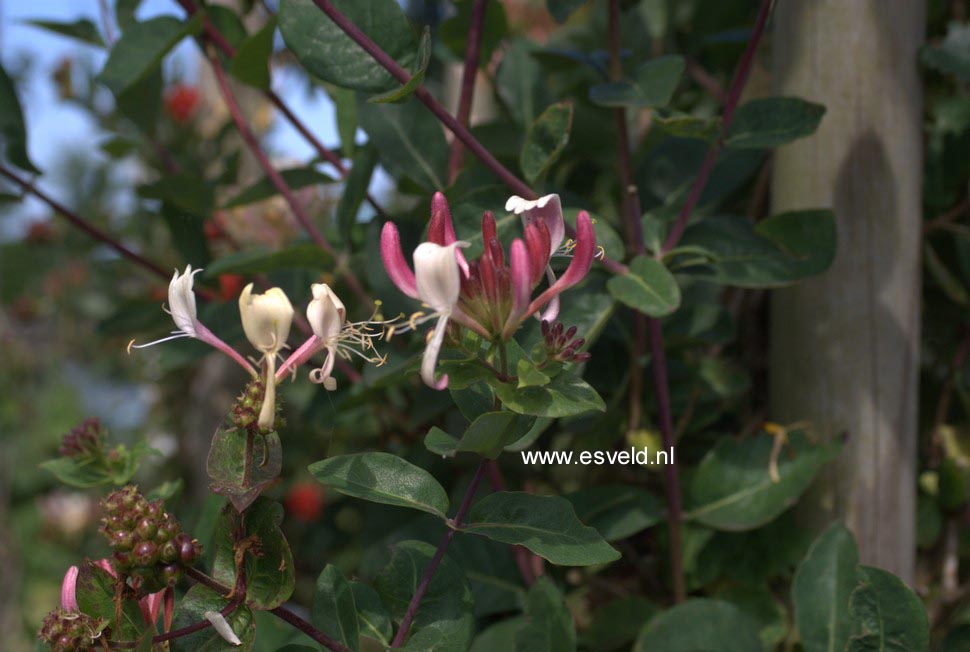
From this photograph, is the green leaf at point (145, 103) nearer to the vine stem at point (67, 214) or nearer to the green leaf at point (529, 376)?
the vine stem at point (67, 214)

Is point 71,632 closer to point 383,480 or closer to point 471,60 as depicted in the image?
point 383,480

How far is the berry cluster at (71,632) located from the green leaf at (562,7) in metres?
0.51

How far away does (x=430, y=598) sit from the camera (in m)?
0.45

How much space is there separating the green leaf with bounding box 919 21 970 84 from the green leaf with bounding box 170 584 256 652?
666mm

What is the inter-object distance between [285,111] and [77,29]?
25cm

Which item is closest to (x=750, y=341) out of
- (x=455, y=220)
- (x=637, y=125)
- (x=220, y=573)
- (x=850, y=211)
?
(x=850, y=211)

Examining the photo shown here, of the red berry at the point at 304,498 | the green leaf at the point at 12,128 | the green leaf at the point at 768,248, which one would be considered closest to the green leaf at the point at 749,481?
the green leaf at the point at 768,248

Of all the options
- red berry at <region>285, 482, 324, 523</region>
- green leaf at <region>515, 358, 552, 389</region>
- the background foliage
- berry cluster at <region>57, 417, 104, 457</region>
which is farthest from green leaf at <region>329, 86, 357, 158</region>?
red berry at <region>285, 482, 324, 523</region>

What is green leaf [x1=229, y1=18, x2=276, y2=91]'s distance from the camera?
0.68 metres

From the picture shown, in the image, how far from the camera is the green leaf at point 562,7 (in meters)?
0.62

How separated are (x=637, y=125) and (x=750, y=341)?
0.30 meters

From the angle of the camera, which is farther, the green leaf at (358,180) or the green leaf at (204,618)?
the green leaf at (358,180)

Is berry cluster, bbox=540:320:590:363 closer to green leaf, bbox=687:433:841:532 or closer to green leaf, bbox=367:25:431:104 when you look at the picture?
green leaf, bbox=367:25:431:104

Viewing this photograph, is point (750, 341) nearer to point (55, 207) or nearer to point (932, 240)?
point (932, 240)
